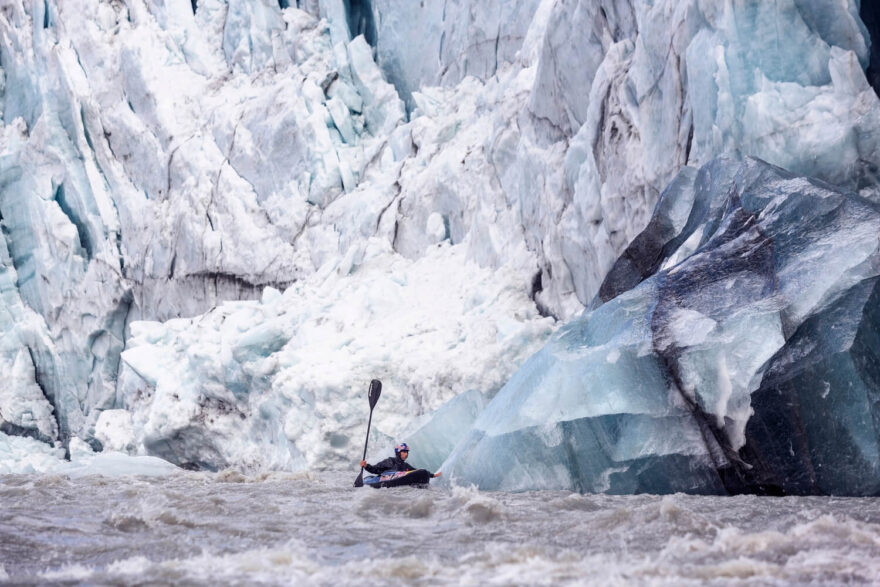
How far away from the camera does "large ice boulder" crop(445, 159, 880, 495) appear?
15.8ft

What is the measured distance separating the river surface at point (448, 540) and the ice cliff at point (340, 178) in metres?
2.60

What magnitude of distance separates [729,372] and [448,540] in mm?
2246

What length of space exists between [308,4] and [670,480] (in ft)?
46.2

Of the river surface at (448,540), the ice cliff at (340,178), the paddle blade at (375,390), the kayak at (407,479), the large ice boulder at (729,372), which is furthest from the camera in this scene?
the paddle blade at (375,390)

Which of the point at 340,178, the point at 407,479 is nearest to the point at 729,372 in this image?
the point at 407,479

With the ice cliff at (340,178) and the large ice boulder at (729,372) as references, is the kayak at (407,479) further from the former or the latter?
the ice cliff at (340,178)

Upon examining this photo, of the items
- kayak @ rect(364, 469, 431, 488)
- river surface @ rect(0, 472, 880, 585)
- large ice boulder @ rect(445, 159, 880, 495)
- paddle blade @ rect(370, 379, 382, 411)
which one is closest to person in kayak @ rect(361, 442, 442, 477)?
kayak @ rect(364, 469, 431, 488)

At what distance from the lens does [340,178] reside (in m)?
15.2

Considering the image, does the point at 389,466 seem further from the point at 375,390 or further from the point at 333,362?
the point at 333,362

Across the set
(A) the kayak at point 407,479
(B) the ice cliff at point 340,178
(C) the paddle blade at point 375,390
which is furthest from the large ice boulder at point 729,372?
(C) the paddle blade at point 375,390

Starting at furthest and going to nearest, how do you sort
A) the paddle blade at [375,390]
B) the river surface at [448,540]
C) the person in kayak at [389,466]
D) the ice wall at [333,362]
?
the ice wall at [333,362], the paddle blade at [375,390], the person in kayak at [389,466], the river surface at [448,540]

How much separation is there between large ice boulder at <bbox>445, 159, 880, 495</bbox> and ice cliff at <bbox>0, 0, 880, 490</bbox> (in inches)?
32.5

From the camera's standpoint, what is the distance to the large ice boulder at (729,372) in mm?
4820

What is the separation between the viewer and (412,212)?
13234mm
